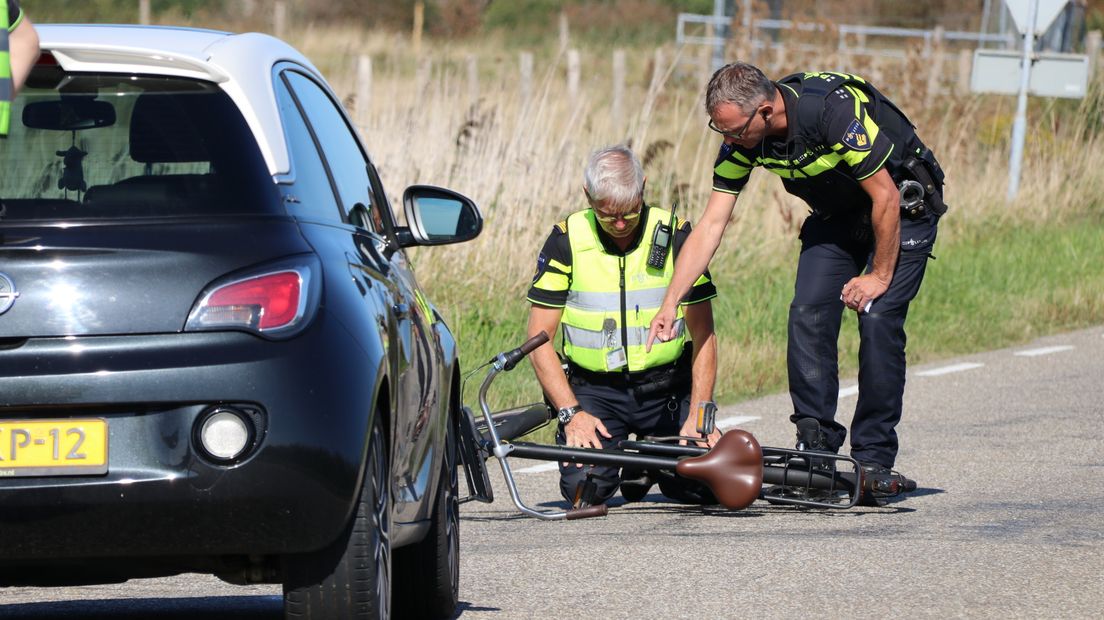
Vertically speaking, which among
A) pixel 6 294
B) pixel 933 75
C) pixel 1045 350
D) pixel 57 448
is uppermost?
pixel 6 294

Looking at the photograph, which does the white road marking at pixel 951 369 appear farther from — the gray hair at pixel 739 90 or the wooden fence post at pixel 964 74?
the wooden fence post at pixel 964 74

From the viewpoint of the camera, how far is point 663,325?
27.0 ft

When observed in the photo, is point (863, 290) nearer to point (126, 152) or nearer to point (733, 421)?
point (733, 421)

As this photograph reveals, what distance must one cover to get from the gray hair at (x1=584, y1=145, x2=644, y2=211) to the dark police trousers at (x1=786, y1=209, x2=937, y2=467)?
0.94 metres

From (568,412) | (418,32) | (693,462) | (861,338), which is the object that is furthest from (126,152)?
(418,32)

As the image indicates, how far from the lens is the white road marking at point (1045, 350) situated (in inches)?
547

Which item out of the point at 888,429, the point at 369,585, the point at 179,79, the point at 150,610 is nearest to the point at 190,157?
the point at 179,79

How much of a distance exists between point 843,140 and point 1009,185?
491 inches

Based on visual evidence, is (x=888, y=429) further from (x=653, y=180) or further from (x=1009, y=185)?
(x=1009, y=185)

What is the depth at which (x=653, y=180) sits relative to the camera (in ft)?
54.9

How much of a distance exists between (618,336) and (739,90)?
1129 millimetres

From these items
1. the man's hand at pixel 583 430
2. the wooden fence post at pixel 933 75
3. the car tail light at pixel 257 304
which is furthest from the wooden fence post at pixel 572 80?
the car tail light at pixel 257 304

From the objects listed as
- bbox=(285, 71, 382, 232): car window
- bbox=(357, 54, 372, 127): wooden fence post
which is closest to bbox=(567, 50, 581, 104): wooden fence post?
bbox=(357, 54, 372, 127): wooden fence post

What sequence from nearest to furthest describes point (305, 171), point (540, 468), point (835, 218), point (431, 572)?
point (305, 171) < point (431, 572) < point (835, 218) < point (540, 468)
